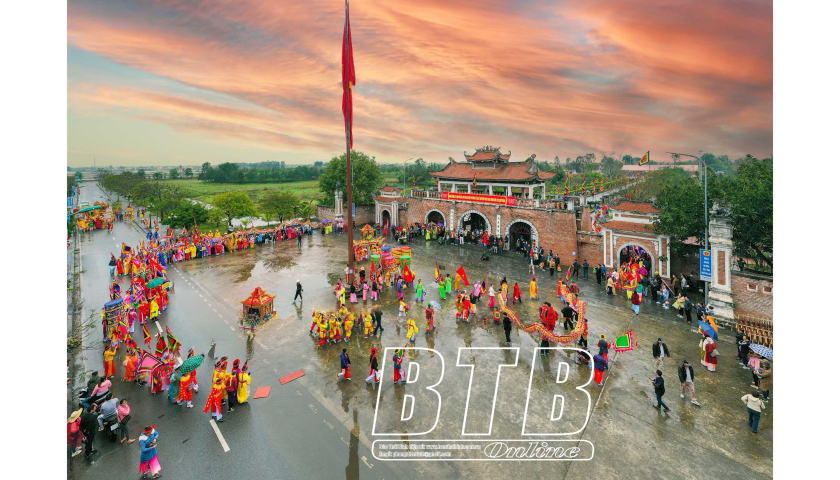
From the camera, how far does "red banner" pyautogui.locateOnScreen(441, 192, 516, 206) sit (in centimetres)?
2942

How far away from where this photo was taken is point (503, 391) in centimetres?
1065

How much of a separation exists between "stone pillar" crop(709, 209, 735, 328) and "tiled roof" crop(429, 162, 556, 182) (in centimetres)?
1498

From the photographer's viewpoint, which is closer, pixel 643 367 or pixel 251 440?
pixel 251 440

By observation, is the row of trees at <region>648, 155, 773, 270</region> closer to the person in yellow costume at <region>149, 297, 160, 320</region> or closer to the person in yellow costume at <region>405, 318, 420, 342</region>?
the person in yellow costume at <region>405, 318, 420, 342</region>

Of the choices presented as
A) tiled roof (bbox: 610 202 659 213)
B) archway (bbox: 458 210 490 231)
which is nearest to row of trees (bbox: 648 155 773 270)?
tiled roof (bbox: 610 202 659 213)

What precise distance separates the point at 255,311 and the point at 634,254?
20890mm

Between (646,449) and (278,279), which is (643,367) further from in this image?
(278,279)

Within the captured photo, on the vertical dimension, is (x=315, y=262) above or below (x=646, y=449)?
above

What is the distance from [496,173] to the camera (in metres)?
33.6

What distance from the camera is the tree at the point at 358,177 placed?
143 feet

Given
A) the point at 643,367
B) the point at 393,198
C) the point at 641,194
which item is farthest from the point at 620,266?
the point at 641,194

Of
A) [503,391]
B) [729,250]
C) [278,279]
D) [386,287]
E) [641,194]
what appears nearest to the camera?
[503,391]

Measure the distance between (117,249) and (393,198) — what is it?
994 inches

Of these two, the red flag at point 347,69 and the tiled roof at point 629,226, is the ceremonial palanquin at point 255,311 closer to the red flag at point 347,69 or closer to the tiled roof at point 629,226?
the red flag at point 347,69
